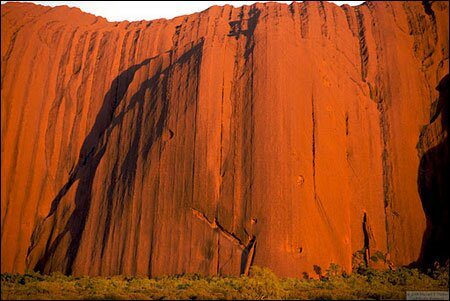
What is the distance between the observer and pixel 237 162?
77.4ft

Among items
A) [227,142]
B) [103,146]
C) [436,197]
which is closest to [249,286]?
[227,142]

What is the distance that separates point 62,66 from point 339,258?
23.4m

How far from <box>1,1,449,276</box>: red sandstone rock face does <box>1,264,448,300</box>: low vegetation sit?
40.8 inches

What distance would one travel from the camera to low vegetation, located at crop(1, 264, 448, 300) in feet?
55.1

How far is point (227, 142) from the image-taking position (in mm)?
24281

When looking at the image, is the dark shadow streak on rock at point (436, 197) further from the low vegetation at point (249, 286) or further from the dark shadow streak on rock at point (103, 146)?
the dark shadow streak on rock at point (103, 146)

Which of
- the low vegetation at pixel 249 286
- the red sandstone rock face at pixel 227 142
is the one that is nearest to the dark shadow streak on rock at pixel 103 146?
the red sandstone rock face at pixel 227 142

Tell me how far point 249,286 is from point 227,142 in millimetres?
8810

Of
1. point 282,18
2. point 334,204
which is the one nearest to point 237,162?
point 334,204

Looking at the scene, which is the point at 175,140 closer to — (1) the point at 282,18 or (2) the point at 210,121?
(2) the point at 210,121

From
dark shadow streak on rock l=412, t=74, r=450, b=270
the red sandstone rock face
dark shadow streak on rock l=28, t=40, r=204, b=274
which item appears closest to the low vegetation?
the red sandstone rock face

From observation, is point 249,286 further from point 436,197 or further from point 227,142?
point 436,197

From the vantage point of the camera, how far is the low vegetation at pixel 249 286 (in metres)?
16.8

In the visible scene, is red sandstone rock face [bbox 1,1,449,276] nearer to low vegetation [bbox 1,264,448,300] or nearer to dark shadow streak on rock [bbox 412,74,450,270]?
dark shadow streak on rock [bbox 412,74,450,270]
